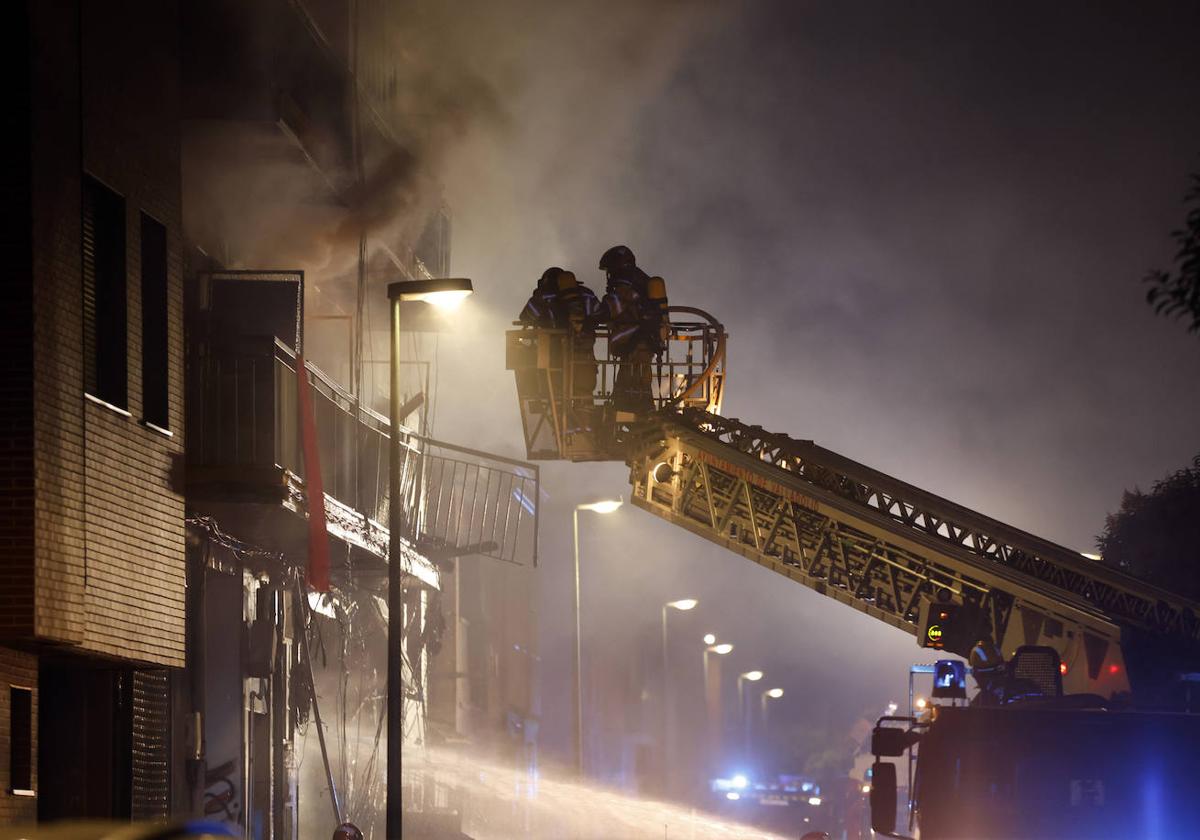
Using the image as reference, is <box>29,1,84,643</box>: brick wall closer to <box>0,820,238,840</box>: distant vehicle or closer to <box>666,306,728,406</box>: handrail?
<box>0,820,238,840</box>: distant vehicle

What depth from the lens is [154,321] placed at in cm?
1741

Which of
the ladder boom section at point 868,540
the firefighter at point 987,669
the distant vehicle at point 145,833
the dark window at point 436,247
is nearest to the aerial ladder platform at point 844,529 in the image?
the ladder boom section at point 868,540

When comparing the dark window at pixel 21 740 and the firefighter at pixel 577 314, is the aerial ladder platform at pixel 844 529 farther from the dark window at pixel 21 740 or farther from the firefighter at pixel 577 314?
the dark window at pixel 21 740

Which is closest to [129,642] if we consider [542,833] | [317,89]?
[317,89]

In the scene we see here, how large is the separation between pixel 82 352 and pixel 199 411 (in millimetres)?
4040

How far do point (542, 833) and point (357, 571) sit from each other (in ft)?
68.7

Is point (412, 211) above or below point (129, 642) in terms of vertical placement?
above

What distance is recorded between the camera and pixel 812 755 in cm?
10844

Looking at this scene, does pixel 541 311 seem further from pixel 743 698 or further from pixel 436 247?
pixel 743 698

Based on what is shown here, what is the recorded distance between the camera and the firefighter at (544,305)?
790 inches

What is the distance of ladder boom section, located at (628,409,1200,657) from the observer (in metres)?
17.4

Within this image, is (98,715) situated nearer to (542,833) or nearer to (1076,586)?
(1076,586)

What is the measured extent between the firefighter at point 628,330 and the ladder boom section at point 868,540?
44 centimetres

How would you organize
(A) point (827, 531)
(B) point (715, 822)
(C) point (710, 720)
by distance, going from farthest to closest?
(C) point (710, 720) → (B) point (715, 822) → (A) point (827, 531)
